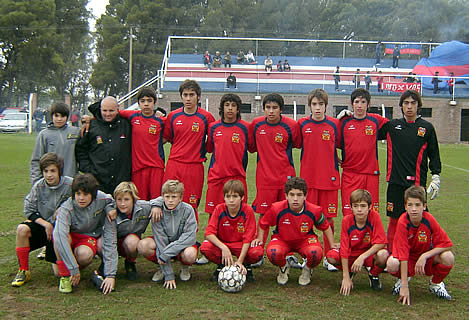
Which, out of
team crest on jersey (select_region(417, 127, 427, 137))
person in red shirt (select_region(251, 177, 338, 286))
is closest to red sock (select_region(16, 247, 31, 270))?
person in red shirt (select_region(251, 177, 338, 286))

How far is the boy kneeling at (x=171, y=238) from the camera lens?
4.43 m

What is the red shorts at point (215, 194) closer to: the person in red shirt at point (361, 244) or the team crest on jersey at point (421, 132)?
the person in red shirt at point (361, 244)

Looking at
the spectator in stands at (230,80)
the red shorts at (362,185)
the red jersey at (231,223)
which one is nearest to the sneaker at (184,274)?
the red jersey at (231,223)

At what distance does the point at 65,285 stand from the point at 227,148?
6.93 feet

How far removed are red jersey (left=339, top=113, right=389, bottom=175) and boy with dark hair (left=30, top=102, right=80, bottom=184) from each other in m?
2.91

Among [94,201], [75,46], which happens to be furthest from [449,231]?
[75,46]

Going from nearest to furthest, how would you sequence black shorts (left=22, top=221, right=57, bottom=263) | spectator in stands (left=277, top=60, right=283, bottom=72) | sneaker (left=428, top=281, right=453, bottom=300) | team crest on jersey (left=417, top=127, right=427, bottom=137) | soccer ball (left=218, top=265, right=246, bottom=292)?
sneaker (left=428, top=281, right=453, bottom=300) < soccer ball (left=218, top=265, right=246, bottom=292) < black shorts (left=22, top=221, right=57, bottom=263) < team crest on jersey (left=417, top=127, right=427, bottom=137) < spectator in stands (left=277, top=60, right=283, bottom=72)

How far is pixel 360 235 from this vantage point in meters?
4.47

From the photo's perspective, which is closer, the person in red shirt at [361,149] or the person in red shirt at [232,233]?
the person in red shirt at [232,233]

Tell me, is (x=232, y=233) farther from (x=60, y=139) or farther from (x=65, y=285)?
(x=60, y=139)

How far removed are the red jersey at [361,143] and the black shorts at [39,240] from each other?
3.11 meters

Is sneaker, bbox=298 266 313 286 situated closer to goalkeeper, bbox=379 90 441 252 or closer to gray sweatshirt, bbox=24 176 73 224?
goalkeeper, bbox=379 90 441 252

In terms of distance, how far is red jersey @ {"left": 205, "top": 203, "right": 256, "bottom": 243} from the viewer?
4.64m

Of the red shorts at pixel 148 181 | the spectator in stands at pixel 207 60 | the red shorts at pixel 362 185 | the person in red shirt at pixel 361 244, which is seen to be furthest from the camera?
the spectator in stands at pixel 207 60
